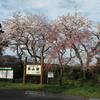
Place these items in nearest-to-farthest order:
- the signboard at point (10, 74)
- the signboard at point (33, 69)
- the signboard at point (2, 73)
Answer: the signboard at point (33, 69), the signboard at point (10, 74), the signboard at point (2, 73)

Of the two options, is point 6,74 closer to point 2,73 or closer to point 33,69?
point 2,73

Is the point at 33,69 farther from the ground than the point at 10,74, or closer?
farther from the ground

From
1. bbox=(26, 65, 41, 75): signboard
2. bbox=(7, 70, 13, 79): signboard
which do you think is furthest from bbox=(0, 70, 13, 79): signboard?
bbox=(26, 65, 41, 75): signboard

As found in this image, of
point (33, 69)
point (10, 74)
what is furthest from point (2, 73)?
point (33, 69)

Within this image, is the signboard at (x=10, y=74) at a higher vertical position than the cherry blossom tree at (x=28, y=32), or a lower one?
lower

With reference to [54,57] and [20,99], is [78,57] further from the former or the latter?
[20,99]

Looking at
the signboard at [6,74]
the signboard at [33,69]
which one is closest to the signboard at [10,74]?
the signboard at [6,74]

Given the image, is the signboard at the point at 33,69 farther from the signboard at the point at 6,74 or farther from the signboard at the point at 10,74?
the signboard at the point at 6,74

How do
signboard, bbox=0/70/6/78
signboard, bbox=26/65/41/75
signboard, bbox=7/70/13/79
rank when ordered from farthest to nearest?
1. signboard, bbox=0/70/6/78
2. signboard, bbox=7/70/13/79
3. signboard, bbox=26/65/41/75

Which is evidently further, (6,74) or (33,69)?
(6,74)

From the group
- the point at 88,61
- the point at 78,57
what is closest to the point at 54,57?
the point at 78,57

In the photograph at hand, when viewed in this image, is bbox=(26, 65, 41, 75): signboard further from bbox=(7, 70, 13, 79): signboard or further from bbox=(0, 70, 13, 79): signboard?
bbox=(0, 70, 13, 79): signboard

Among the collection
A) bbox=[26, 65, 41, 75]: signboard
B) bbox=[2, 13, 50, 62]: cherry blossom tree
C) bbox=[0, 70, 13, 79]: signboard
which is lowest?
bbox=[0, 70, 13, 79]: signboard

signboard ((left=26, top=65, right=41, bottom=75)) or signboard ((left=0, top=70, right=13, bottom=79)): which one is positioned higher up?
signboard ((left=26, top=65, right=41, bottom=75))
